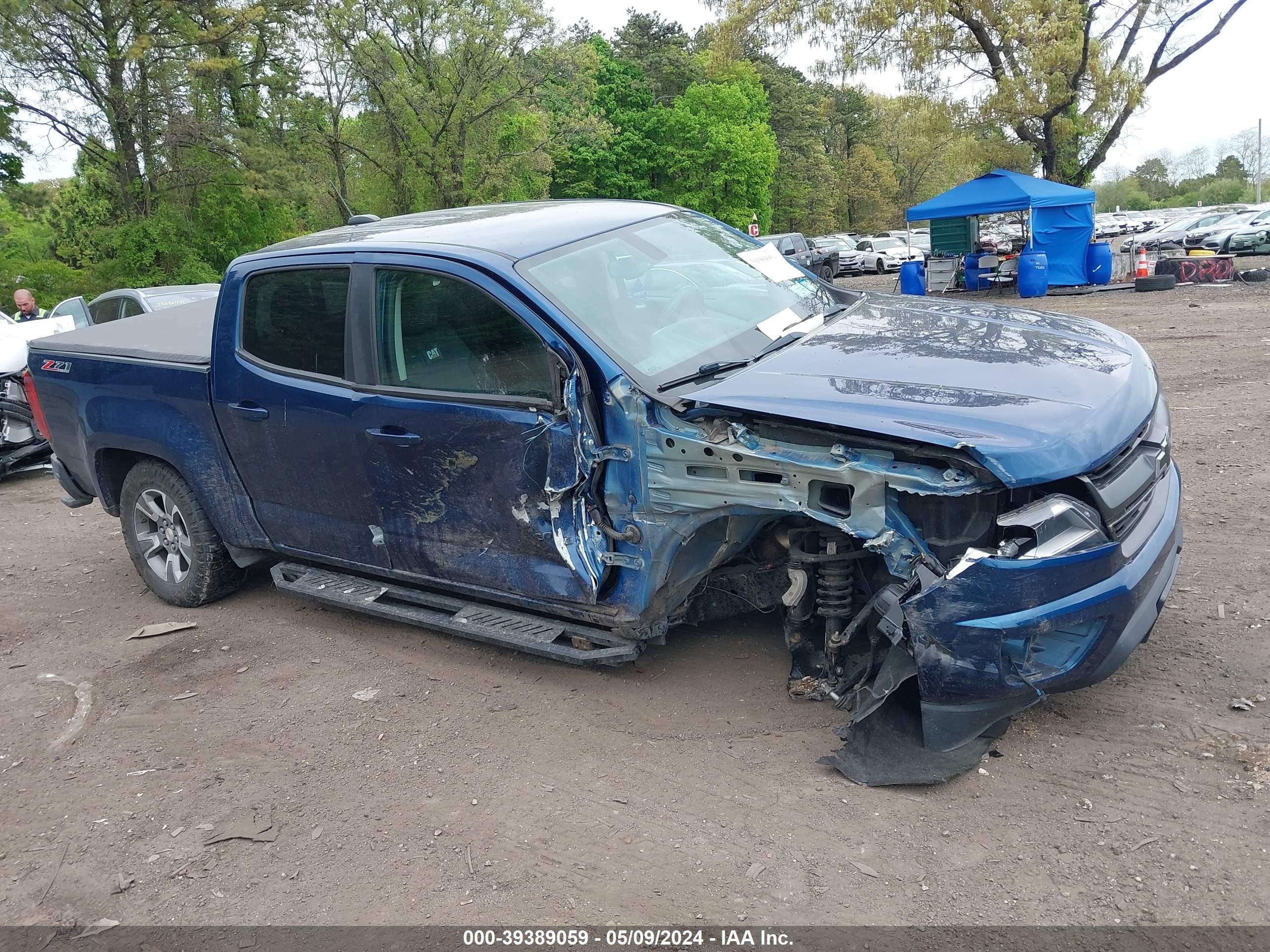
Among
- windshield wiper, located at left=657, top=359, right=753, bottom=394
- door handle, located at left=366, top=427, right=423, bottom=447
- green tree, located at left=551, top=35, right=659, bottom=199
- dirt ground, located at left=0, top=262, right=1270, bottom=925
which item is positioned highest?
green tree, located at left=551, top=35, right=659, bottom=199

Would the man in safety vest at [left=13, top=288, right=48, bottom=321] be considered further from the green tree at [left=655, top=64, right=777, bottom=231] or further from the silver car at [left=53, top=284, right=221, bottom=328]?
the green tree at [left=655, top=64, right=777, bottom=231]

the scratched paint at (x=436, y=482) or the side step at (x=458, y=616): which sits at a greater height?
the scratched paint at (x=436, y=482)

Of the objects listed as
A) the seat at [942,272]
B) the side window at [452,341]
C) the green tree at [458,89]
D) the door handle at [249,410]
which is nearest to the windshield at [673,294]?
the side window at [452,341]

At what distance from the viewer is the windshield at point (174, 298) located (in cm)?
1159

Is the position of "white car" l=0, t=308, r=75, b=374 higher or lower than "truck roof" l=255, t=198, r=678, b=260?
lower

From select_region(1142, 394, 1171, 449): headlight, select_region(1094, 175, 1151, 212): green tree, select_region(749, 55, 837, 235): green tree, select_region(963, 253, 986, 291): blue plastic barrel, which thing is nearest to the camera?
select_region(1142, 394, 1171, 449): headlight

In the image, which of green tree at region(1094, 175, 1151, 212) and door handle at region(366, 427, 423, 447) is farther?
green tree at region(1094, 175, 1151, 212)

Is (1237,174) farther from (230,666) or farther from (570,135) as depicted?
(230,666)

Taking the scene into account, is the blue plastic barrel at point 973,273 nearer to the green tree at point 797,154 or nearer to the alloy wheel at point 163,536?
the alloy wheel at point 163,536

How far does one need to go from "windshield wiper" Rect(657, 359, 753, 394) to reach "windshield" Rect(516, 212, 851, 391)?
0.03m

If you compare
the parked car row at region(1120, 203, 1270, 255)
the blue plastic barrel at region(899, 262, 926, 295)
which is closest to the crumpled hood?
the blue plastic barrel at region(899, 262, 926, 295)

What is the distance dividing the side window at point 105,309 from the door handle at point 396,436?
371 inches

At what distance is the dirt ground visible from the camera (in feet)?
9.48

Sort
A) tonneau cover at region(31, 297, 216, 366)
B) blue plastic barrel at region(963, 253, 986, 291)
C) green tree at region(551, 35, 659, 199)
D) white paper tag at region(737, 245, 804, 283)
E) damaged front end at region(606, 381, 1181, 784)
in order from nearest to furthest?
damaged front end at region(606, 381, 1181, 784) < white paper tag at region(737, 245, 804, 283) < tonneau cover at region(31, 297, 216, 366) < blue plastic barrel at region(963, 253, 986, 291) < green tree at region(551, 35, 659, 199)
